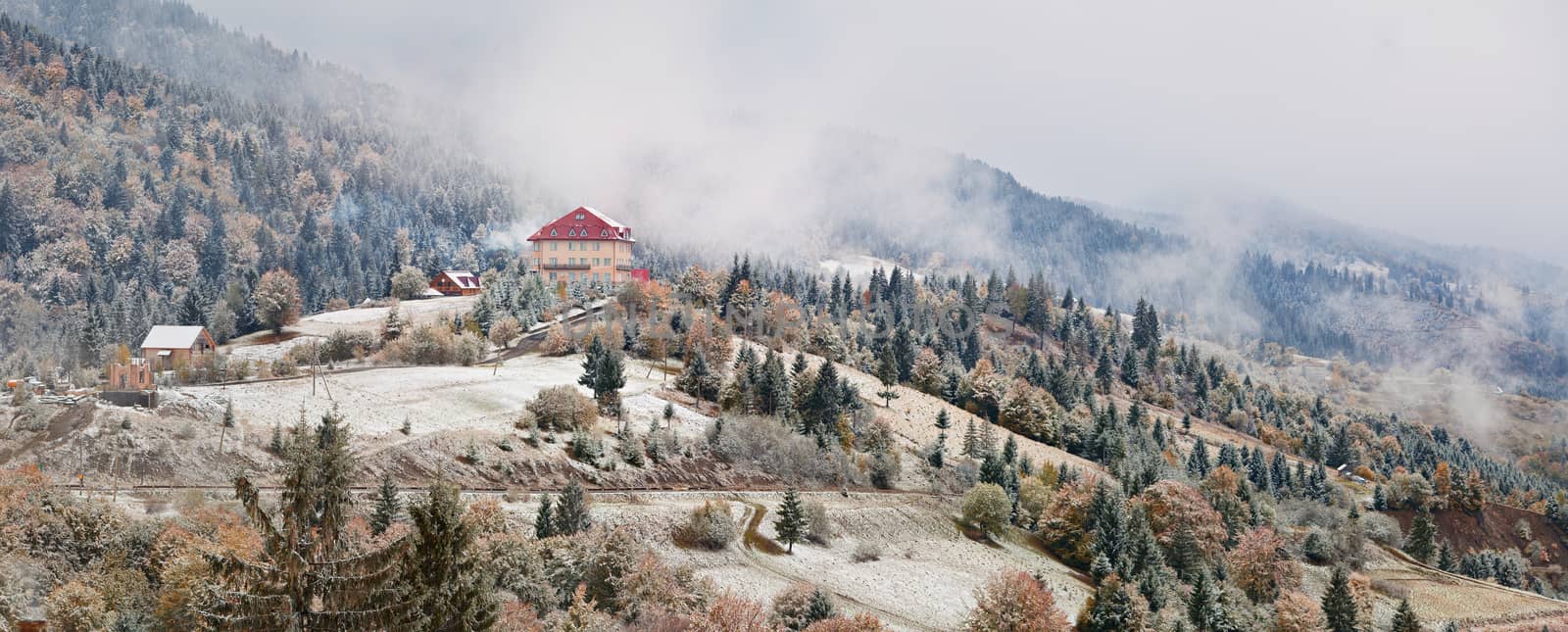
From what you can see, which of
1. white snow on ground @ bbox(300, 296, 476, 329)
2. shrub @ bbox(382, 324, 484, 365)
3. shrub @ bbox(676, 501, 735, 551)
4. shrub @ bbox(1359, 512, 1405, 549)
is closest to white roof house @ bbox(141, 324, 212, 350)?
shrub @ bbox(382, 324, 484, 365)

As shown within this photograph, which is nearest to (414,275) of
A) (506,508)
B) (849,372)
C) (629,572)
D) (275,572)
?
(849,372)

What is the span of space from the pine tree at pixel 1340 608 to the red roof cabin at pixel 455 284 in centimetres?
10585

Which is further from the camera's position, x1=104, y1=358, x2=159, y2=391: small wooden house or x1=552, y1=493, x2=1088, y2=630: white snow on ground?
x1=104, y1=358, x2=159, y2=391: small wooden house

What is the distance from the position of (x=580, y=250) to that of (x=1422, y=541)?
10497 cm

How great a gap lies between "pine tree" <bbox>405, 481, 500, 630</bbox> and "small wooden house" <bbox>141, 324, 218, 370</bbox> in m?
57.2

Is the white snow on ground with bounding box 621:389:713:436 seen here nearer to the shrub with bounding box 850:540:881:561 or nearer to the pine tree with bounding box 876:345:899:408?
the shrub with bounding box 850:540:881:561

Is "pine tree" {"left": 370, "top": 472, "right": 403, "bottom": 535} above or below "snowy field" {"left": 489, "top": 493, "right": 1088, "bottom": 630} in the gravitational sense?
above

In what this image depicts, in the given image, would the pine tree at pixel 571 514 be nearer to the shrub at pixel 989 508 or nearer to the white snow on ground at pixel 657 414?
the white snow on ground at pixel 657 414

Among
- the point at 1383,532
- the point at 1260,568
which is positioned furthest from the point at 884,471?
the point at 1383,532

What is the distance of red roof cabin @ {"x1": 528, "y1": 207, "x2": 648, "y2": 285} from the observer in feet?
400

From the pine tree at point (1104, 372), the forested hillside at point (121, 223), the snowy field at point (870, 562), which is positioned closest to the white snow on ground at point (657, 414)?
the snowy field at point (870, 562)

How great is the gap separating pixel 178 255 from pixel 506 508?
14255 cm

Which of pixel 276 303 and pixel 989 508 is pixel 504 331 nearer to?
pixel 276 303

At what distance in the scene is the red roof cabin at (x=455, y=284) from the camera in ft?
426
